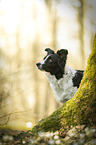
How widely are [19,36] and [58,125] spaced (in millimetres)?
7137

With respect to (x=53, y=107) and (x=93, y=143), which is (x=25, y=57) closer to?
(x=53, y=107)

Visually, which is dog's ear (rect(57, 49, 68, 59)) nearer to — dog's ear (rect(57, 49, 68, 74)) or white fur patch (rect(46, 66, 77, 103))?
dog's ear (rect(57, 49, 68, 74))

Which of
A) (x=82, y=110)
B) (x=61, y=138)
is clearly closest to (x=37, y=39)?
(x=82, y=110)

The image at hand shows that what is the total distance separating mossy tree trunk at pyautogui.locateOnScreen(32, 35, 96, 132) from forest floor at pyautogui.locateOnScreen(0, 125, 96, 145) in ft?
0.33

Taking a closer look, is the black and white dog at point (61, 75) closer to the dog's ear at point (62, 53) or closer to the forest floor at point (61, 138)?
the dog's ear at point (62, 53)

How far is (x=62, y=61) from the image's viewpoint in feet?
14.0

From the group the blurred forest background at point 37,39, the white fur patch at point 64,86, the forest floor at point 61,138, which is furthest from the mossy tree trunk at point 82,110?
the blurred forest background at point 37,39

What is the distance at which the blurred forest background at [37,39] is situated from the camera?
27.2ft

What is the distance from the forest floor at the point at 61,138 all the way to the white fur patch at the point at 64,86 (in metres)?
2.08

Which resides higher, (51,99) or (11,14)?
(11,14)

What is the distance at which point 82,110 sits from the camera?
2.12 meters

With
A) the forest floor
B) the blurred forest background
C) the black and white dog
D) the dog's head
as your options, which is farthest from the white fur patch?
the blurred forest background

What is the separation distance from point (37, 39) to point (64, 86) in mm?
5102

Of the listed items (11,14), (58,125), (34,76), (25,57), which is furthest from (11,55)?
(58,125)
